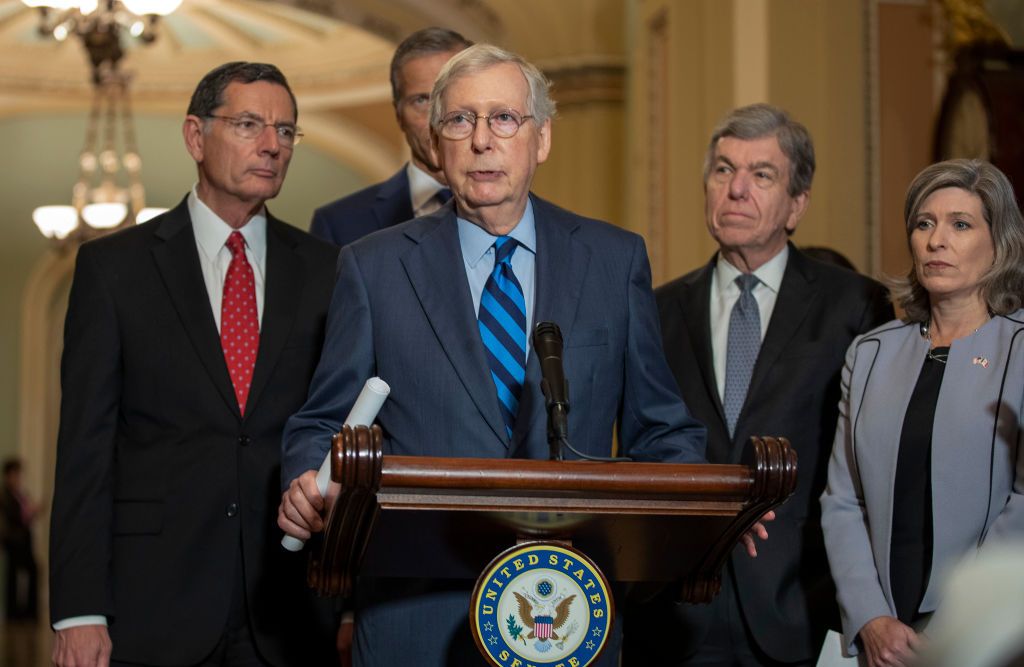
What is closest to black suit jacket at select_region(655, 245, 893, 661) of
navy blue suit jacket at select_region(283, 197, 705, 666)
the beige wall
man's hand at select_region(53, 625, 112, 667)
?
navy blue suit jacket at select_region(283, 197, 705, 666)

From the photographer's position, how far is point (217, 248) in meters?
3.29

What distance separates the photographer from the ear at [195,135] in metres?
3.33

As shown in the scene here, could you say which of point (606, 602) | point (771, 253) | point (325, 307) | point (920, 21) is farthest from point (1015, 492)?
point (920, 21)

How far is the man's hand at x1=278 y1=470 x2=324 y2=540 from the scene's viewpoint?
81.4 inches

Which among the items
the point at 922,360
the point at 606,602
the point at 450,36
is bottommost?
the point at 606,602

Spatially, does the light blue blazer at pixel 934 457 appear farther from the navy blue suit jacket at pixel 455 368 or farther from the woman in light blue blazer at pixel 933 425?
the navy blue suit jacket at pixel 455 368

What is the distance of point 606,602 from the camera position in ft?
6.34

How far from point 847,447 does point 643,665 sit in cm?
69

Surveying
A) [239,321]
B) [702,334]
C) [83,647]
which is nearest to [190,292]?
[239,321]

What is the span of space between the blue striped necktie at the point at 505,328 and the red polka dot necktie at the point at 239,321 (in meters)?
0.93

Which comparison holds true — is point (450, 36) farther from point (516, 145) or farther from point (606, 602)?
point (606, 602)

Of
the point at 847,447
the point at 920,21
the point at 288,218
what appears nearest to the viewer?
the point at 847,447

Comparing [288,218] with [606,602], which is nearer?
[606,602]

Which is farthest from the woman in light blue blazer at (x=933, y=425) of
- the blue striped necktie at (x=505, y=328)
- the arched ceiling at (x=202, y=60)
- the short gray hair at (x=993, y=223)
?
the arched ceiling at (x=202, y=60)
